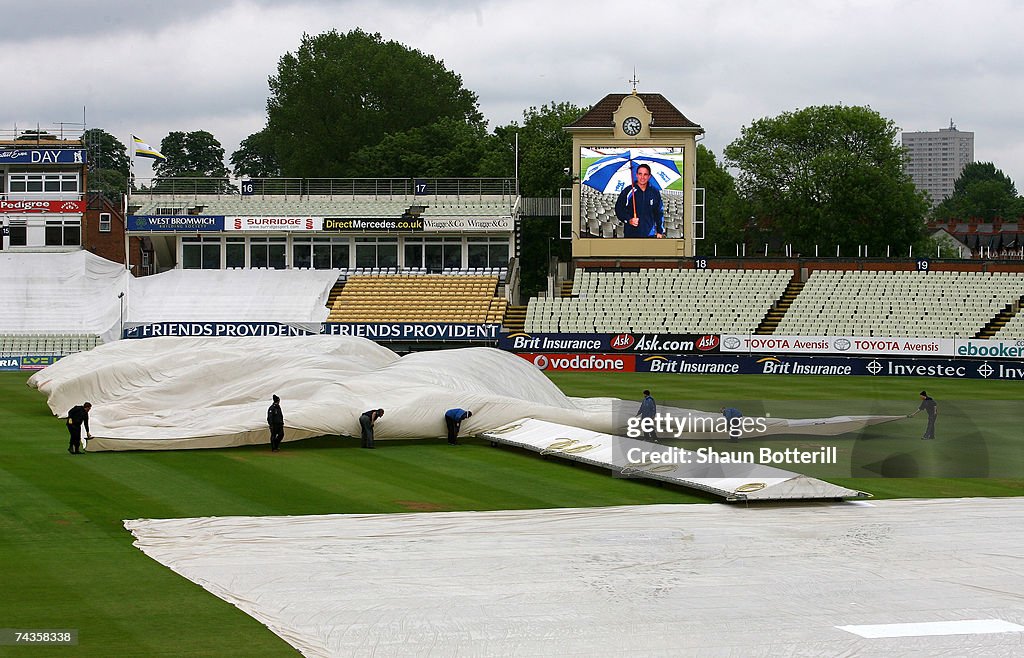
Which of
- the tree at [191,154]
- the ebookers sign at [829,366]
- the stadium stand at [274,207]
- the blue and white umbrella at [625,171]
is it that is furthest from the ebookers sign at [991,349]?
the tree at [191,154]

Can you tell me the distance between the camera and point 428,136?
9950 cm

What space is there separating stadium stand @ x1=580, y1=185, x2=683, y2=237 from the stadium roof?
11.8ft

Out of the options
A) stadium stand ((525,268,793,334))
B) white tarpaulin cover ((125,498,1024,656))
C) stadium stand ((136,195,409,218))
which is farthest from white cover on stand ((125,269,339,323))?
white tarpaulin cover ((125,498,1024,656))

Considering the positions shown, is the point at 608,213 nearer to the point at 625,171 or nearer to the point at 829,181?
the point at 625,171

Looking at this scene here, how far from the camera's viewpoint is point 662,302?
65.0m

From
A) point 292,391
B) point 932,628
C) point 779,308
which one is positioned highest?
point 779,308

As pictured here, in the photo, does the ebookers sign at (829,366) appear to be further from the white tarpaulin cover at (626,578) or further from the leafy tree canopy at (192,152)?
the leafy tree canopy at (192,152)

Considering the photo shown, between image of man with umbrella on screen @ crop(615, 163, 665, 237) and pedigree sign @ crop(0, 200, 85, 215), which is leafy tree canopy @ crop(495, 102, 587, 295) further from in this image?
pedigree sign @ crop(0, 200, 85, 215)

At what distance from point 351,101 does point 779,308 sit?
57.0 m

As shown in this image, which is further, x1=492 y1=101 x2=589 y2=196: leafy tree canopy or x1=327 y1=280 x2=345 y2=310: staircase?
x1=492 y1=101 x2=589 y2=196: leafy tree canopy

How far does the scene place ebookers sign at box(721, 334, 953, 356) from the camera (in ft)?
186

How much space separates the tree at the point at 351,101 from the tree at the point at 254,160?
1251 inches

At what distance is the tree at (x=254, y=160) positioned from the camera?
148 meters

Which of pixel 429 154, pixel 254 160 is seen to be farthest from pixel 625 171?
pixel 254 160
